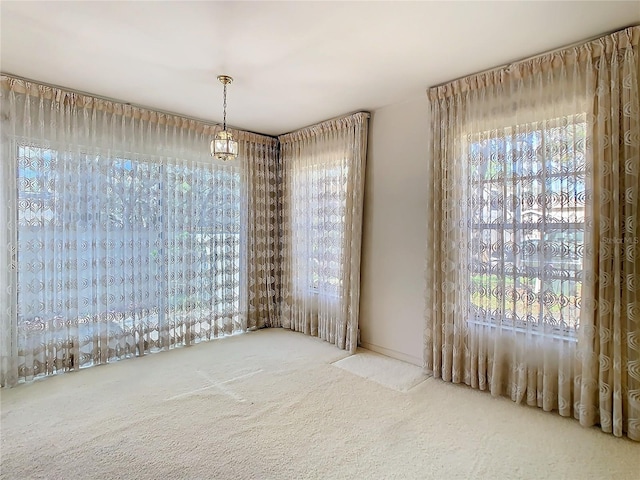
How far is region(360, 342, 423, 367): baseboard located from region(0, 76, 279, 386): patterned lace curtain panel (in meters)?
1.69

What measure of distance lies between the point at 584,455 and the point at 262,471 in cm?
195

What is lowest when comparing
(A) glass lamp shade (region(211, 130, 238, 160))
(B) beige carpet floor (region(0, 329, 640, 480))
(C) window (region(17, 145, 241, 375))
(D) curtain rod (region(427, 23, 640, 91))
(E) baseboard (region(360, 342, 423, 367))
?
(B) beige carpet floor (region(0, 329, 640, 480))

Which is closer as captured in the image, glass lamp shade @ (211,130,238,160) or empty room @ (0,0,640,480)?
empty room @ (0,0,640,480)

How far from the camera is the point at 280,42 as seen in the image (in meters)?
2.40

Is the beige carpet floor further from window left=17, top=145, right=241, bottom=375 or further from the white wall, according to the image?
the white wall

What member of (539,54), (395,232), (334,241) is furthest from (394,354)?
(539,54)

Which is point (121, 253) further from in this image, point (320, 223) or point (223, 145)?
point (320, 223)

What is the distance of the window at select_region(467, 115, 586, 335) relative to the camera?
7.96 feet

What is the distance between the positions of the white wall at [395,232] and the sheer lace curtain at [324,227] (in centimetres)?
15

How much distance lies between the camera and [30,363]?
3.02 meters

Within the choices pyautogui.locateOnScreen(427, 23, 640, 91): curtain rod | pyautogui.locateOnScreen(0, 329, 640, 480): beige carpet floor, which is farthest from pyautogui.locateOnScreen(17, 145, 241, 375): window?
pyautogui.locateOnScreen(427, 23, 640, 91): curtain rod

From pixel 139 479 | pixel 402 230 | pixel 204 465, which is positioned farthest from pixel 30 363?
pixel 402 230

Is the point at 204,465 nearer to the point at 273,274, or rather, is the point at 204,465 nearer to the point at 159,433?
the point at 159,433

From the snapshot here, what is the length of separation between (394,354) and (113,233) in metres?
A: 3.21
